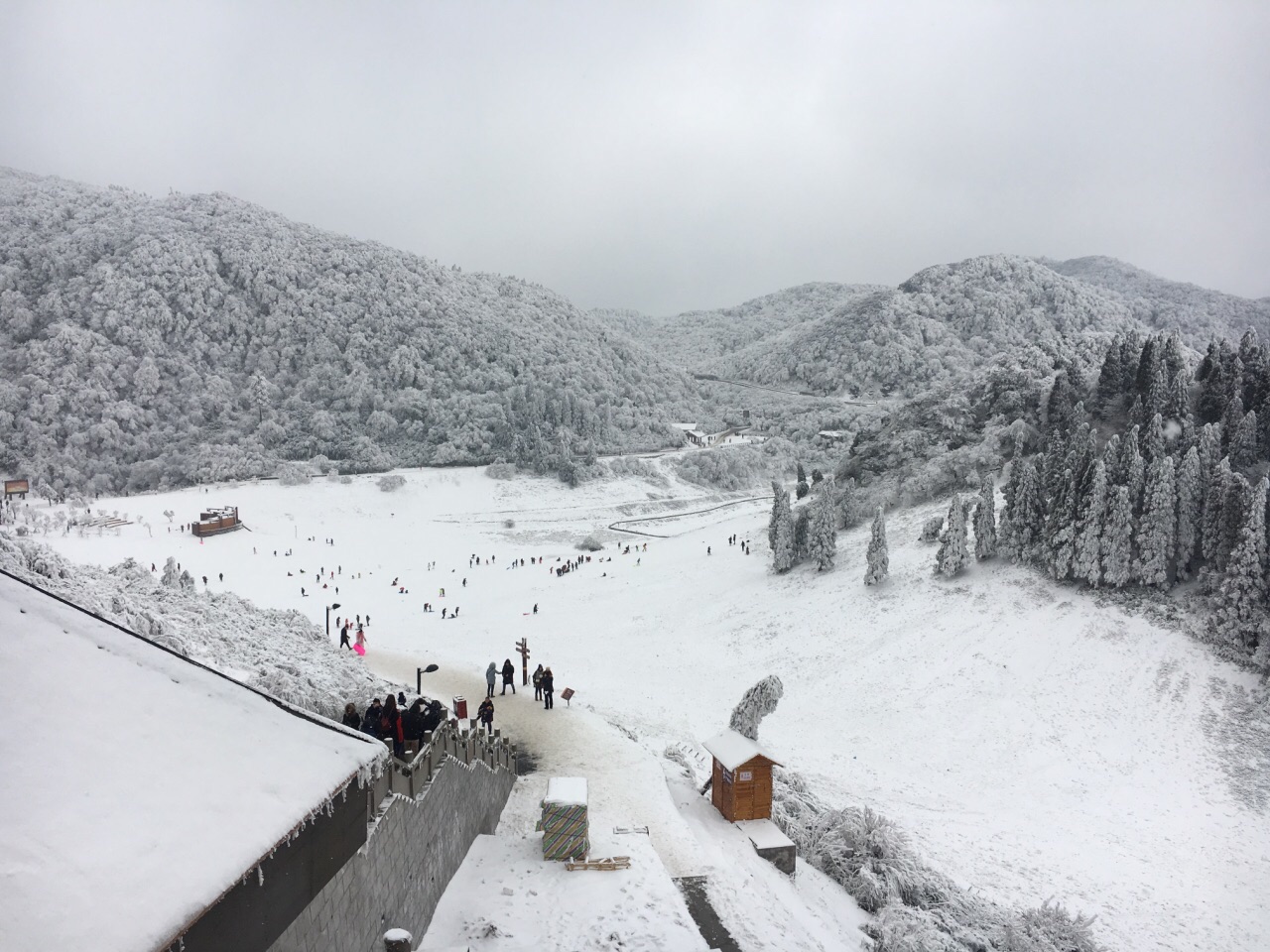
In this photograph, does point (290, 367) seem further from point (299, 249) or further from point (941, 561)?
point (941, 561)

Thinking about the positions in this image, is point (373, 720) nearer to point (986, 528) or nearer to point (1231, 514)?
point (1231, 514)

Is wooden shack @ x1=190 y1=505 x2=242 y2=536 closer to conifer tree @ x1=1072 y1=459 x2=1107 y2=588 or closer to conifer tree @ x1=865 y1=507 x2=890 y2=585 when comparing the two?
conifer tree @ x1=865 y1=507 x2=890 y2=585

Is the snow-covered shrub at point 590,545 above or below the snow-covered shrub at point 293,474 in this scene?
below

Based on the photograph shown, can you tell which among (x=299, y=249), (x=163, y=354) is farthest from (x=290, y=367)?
(x=299, y=249)

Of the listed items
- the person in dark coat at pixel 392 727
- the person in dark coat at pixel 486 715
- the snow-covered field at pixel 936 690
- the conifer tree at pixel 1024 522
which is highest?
the conifer tree at pixel 1024 522

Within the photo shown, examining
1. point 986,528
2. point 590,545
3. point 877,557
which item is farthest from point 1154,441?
point 590,545

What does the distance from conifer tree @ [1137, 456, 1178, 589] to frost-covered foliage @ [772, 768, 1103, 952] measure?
15486 mm

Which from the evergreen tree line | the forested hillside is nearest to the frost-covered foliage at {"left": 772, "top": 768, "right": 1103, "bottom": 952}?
the evergreen tree line

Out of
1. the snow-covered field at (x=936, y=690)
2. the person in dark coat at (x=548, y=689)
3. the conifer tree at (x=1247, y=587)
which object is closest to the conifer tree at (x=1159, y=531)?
the snow-covered field at (x=936, y=690)

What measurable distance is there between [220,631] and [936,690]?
65.9 feet

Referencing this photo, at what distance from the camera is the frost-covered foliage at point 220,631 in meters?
10.9

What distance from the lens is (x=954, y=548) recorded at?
28281mm

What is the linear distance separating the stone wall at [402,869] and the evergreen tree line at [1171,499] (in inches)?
901

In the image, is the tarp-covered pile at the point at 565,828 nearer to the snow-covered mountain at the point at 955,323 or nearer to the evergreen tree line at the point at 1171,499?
the evergreen tree line at the point at 1171,499
